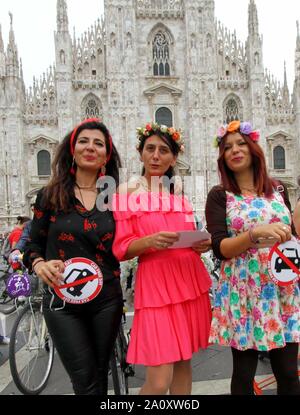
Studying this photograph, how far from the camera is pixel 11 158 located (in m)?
21.6

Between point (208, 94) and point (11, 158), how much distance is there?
519 inches

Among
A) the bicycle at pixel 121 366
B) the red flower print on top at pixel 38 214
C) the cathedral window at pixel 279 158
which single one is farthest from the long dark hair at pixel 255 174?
the cathedral window at pixel 279 158

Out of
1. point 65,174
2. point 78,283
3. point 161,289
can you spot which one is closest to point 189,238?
point 161,289

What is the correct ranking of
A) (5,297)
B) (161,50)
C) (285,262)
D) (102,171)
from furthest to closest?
1. (161,50)
2. (5,297)
3. (102,171)
4. (285,262)

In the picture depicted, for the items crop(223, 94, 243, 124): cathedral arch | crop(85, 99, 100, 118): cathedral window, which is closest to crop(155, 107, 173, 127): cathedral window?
crop(223, 94, 243, 124): cathedral arch

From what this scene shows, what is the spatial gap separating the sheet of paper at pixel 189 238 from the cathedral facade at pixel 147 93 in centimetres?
1929

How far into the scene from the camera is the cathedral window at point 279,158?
24.3 metres

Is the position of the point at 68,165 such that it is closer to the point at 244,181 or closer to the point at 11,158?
the point at 244,181

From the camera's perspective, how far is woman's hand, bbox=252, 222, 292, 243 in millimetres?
1689

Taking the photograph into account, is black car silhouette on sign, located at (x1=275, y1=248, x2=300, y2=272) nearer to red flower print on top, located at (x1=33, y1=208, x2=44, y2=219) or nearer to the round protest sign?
red flower print on top, located at (x1=33, y1=208, x2=44, y2=219)

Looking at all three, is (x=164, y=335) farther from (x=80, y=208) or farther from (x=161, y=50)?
(x=161, y=50)

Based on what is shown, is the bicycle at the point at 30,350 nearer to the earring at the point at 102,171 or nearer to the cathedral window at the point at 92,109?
the earring at the point at 102,171

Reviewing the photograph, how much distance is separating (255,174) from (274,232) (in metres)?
0.48

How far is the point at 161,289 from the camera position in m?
1.92
